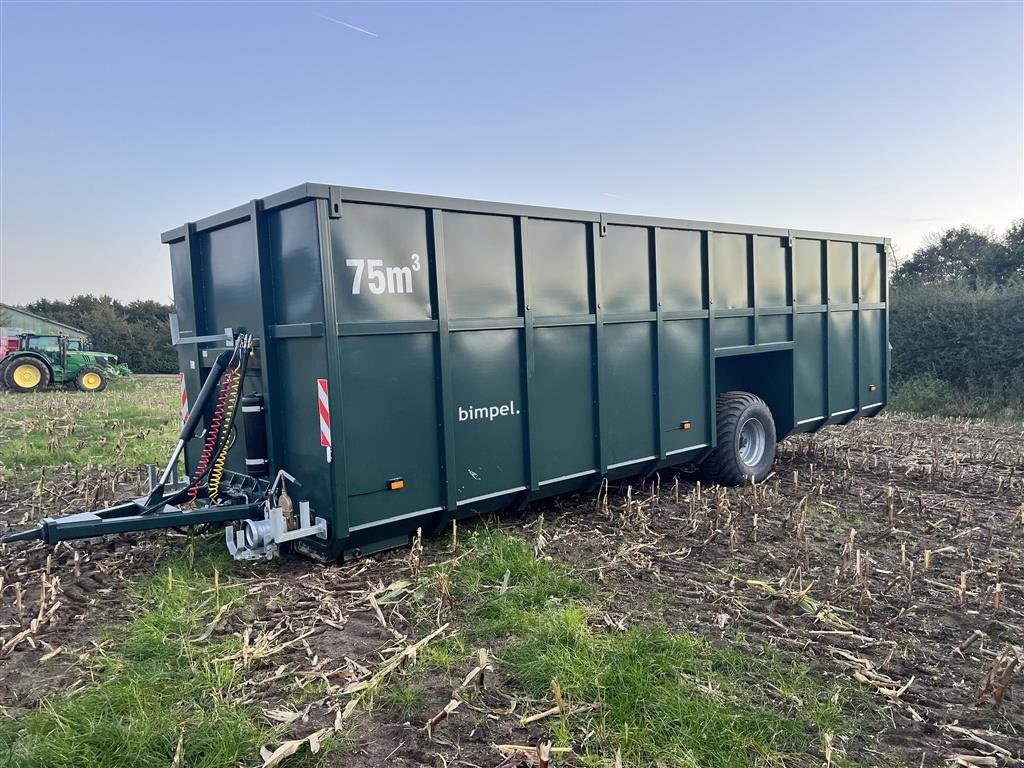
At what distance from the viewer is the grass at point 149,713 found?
9.35 feet

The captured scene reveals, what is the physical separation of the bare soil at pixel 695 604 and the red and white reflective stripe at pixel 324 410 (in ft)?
2.99

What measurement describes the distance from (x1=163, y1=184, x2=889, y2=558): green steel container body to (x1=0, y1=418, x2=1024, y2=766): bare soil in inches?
22.1

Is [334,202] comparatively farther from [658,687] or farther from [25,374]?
[25,374]

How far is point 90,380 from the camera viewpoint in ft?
70.0

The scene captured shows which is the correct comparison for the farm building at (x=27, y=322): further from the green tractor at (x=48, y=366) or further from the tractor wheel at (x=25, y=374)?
the tractor wheel at (x=25, y=374)

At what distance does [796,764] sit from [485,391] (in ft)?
10.6

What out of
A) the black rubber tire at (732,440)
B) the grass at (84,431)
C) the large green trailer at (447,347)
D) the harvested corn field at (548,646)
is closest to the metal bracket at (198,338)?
the large green trailer at (447,347)

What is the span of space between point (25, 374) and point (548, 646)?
21835 millimetres

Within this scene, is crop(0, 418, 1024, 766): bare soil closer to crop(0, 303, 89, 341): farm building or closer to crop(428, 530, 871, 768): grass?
crop(428, 530, 871, 768): grass

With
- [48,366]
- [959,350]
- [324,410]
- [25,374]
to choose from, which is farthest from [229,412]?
[48,366]

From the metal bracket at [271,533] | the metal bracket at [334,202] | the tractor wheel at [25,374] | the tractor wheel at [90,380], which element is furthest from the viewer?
the tractor wheel at [90,380]

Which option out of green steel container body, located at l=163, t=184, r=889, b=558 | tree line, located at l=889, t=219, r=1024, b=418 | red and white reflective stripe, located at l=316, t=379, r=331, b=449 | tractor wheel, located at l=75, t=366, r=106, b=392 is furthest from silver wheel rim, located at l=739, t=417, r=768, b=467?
tractor wheel, located at l=75, t=366, r=106, b=392

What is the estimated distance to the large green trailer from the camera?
187 inches

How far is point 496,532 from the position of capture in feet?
18.6
